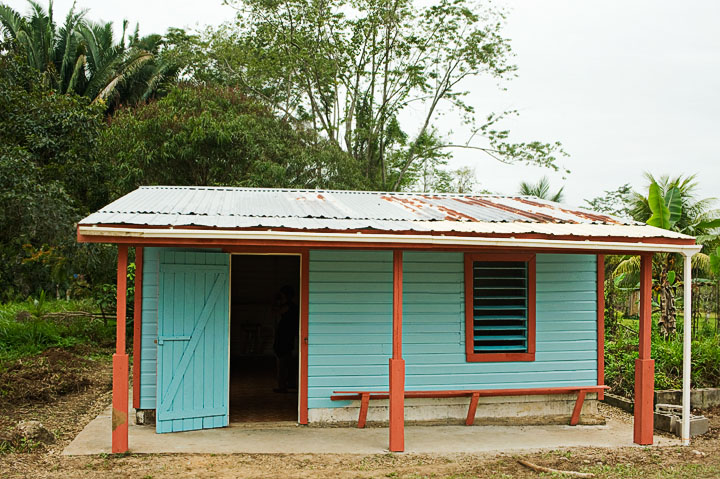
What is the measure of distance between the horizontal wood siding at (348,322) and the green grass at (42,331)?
23.1ft

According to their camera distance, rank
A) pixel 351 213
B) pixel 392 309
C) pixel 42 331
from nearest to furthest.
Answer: pixel 351 213, pixel 392 309, pixel 42 331

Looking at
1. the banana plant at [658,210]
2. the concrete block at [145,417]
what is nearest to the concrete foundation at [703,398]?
the banana plant at [658,210]

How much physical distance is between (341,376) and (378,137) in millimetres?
18327

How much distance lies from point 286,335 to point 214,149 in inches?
347

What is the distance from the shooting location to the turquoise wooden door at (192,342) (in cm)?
744

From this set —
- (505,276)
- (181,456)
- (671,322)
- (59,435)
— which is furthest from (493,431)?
(671,322)

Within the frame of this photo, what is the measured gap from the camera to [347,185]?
63.9 feet

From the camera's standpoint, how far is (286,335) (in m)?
9.60

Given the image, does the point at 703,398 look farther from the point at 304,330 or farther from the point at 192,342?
the point at 192,342

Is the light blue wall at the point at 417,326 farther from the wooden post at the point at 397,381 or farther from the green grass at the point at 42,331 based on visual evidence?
the green grass at the point at 42,331

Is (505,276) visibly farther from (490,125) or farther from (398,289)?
(490,125)

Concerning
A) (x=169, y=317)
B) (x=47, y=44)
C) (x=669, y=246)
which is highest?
(x=47, y=44)

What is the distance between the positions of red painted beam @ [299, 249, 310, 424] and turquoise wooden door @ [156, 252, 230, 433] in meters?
0.91

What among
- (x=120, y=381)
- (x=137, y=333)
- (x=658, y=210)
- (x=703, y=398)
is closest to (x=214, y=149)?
(x=137, y=333)
